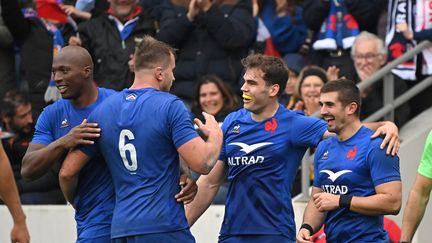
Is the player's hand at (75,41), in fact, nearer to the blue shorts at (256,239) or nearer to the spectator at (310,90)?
the spectator at (310,90)

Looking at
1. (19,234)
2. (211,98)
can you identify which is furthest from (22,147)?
(19,234)

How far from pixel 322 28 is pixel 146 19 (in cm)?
196

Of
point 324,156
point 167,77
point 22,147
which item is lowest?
point 22,147

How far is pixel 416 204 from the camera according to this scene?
8.30 metres

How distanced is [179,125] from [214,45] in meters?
5.07

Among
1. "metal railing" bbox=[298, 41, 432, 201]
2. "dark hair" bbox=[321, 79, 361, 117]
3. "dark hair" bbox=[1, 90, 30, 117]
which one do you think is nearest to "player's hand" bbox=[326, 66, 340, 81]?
"metal railing" bbox=[298, 41, 432, 201]

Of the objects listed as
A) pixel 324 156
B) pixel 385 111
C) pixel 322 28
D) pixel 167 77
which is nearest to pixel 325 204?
pixel 324 156

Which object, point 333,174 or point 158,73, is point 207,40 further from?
point 158,73

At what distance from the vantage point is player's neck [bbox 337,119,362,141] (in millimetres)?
8297

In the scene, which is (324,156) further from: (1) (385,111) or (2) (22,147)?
(2) (22,147)

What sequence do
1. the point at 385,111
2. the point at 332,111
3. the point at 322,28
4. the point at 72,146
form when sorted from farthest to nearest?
the point at 322,28, the point at 385,111, the point at 332,111, the point at 72,146

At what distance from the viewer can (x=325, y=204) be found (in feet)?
26.4

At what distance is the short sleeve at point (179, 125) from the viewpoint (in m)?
7.34

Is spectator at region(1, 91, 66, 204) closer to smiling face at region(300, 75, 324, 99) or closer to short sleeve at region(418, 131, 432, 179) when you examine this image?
smiling face at region(300, 75, 324, 99)
